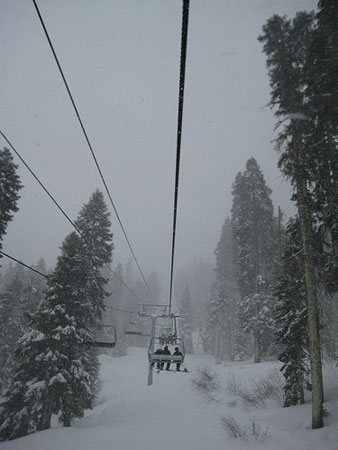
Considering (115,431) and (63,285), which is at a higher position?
(63,285)

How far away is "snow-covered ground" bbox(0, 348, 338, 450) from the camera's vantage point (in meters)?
10.3

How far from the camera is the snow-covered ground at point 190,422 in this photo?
33.9 ft

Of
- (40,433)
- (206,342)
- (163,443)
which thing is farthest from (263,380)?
(206,342)

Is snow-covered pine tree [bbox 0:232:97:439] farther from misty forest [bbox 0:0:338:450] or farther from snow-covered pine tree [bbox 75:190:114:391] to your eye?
snow-covered pine tree [bbox 75:190:114:391]

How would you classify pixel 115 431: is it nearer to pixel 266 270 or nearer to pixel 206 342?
pixel 266 270

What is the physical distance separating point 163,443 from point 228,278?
92.6 feet

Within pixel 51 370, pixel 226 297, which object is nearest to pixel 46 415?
pixel 51 370

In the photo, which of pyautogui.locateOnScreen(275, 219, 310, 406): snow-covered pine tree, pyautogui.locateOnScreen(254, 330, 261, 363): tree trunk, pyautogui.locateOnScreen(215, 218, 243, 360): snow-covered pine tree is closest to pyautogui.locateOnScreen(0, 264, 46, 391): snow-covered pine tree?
pyautogui.locateOnScreen(254, 330, 261, 363): tree trunk

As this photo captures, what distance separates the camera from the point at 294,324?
12242mm

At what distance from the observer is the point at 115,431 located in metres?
14.5

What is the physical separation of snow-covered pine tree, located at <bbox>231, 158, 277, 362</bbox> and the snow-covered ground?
3.36 m

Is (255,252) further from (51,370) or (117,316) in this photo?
(117,316)

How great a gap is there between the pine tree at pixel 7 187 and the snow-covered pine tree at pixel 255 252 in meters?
20.7

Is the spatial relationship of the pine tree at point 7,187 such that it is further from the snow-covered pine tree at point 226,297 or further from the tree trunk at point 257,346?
the snow-covered pine tree at point 226,297
